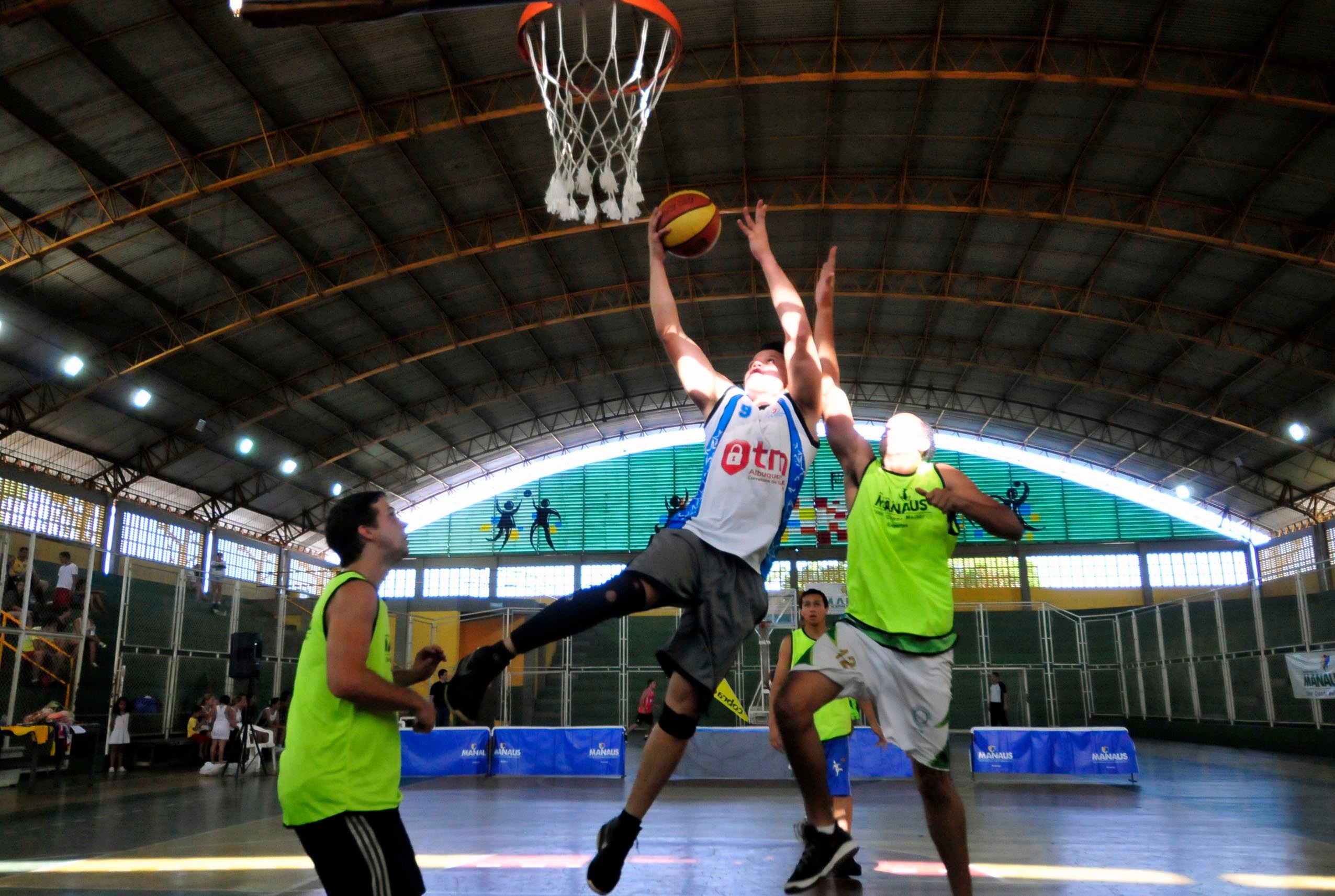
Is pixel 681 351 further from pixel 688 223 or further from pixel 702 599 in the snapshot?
pixel 702 599

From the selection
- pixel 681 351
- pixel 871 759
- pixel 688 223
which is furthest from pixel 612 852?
pixel 871 759

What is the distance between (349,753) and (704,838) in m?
4.82

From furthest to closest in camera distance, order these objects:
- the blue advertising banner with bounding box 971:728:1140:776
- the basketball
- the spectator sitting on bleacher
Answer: the spectator sitting on bleacher, the blue advertising banner with bounding box 971:728:1140:776, the basketball

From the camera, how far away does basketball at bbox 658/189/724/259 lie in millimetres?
4867

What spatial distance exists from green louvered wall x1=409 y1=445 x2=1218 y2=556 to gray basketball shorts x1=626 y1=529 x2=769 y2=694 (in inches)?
1139

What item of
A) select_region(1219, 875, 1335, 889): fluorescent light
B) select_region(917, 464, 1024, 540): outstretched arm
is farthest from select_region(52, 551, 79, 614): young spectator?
select_region(1219, 875, 1335, 889): fluorescent light

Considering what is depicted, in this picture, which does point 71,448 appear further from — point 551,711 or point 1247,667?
point 1247,667

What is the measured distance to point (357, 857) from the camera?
2.85 m

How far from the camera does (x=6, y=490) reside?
76.2ft

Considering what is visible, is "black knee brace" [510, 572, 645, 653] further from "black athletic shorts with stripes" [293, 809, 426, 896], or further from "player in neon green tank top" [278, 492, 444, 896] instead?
"black athletic shorts with stripes" [293, 809, 426, 896]

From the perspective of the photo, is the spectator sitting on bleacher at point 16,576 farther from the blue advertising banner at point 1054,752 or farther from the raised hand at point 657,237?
the blue advertising banner at point 1054,752

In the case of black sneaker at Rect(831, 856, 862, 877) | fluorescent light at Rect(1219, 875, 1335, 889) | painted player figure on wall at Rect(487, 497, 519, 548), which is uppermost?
painted player figure on wall at Rect(487, 497, 519, 548)

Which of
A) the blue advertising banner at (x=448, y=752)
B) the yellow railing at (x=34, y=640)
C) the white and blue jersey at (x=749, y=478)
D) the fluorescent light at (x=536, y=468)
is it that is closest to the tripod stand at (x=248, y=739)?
the yellow railing at (x=34, y=640)

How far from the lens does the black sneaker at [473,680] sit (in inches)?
129
